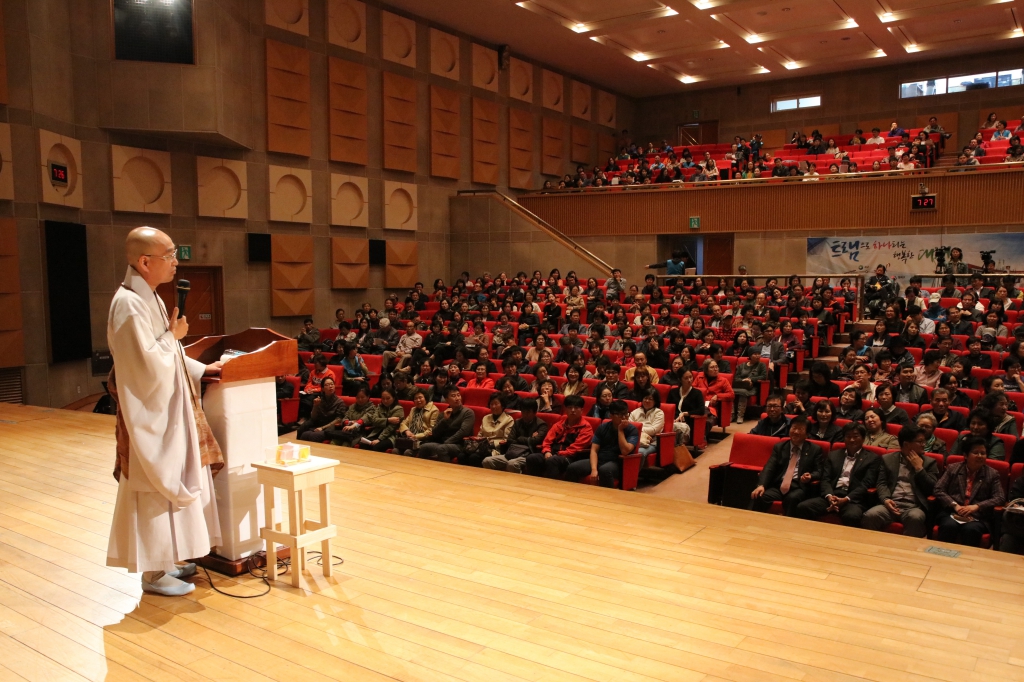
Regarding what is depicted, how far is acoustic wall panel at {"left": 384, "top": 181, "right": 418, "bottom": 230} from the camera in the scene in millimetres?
12625

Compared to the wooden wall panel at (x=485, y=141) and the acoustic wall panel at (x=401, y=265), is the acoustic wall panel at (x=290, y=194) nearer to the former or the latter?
the acoustic wall panel at (x=401, y=265)

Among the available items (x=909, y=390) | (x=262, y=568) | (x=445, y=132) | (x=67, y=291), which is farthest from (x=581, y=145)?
(x=262, y=568)

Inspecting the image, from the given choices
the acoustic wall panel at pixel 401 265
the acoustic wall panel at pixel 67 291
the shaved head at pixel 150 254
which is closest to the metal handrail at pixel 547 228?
the acoustic wall panel at pixel 401 265

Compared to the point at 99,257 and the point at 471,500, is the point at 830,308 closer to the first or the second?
the point at 471,500

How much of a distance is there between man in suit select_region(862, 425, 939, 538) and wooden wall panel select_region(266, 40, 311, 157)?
29.8 ft

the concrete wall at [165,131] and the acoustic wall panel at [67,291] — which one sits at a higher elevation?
the concrete wall at [165,131]

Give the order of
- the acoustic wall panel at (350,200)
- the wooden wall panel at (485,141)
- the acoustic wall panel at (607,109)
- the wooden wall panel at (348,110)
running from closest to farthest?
the wooden wall panel at (348,110) → the acoustic wall panel at (350,200) → the wooden wall panel at (485,141) → the acoustic wall panel at (607,109)

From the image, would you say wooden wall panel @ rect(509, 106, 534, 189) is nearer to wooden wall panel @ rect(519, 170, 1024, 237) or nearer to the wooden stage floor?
wooden wall panel @ rect(519, 170, 1024, 237)

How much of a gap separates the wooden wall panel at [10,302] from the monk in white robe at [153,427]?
6826mm

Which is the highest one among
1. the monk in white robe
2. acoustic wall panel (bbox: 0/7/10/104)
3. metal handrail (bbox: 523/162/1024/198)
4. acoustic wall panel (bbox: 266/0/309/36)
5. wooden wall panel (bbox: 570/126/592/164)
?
acoustic wall panel (bbox: 266/0/309/36)

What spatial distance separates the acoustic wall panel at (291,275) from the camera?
11156mm

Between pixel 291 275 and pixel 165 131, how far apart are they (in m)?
2.74

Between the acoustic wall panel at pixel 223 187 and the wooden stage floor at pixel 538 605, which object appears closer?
the wooden stage floor at pixel 538 605

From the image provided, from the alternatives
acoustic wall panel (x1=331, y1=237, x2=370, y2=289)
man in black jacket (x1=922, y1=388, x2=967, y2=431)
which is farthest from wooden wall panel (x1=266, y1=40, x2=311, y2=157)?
man in black jacket (x1=922, y1=388, x2=967, y2=431)
